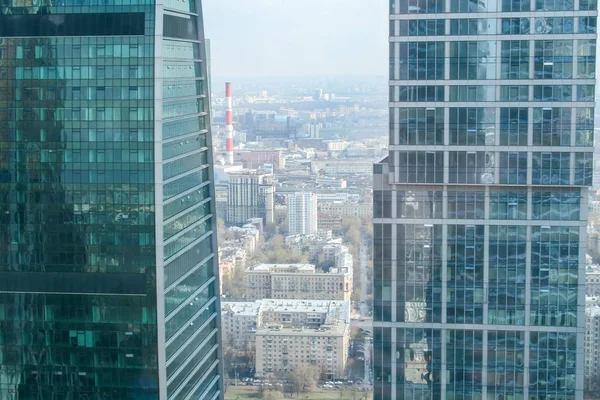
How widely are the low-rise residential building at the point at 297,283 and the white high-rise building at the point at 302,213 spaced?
189 inches

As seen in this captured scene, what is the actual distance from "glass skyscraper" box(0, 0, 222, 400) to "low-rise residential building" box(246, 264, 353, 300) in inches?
721

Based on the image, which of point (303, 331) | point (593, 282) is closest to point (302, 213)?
point (303, 331)

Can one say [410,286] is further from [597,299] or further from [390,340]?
[597,299]

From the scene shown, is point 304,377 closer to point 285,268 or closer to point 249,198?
point 285,268

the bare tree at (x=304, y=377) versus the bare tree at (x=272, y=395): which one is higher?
the bare tree at (x=304, y=377)

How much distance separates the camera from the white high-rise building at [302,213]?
3725 centimetres

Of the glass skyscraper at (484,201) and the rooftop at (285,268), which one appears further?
the rooftop at (285,268)

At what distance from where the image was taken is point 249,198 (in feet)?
130

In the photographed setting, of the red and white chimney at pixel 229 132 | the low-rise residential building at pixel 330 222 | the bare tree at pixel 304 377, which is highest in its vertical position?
the red and white chimney at pixel 229 132

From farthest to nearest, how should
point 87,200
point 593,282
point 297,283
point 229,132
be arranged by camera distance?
point 229,132
point 297,283
point 593,282
point 87,200

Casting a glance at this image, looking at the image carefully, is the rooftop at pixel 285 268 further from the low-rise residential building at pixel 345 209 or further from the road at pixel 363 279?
the low-rise residential building at pixel 345 209

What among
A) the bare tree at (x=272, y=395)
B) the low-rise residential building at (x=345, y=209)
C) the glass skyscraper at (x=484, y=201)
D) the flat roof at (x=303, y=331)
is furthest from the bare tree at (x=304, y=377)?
the glass skyscraper at (x=484, y=201)

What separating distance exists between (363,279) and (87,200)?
17.9 m

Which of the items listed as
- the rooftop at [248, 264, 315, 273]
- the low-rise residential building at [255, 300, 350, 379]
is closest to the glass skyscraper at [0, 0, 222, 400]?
the low-rise residential building at [255, 300, 350, 379]
